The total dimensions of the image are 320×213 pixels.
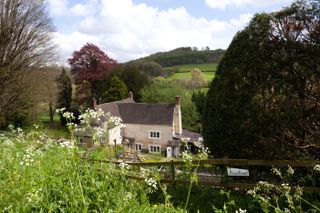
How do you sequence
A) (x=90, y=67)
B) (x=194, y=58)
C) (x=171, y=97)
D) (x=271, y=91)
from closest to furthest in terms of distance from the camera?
(x=271, y=91)
(x=171, y=97)
(x=90, y=67)
(x=194, y=58)

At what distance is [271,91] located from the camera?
325 inches

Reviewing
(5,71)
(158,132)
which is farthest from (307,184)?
(158,132)

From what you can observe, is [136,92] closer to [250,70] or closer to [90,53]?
[90,53]

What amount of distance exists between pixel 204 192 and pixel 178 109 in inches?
1341

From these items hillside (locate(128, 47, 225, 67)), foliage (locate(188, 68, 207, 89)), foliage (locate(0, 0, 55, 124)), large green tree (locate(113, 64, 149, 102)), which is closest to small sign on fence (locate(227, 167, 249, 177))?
foliage (locate(0, 0, 55, 124))

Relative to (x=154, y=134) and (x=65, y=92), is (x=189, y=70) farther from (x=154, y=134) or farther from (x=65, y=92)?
(x=154, y=134)

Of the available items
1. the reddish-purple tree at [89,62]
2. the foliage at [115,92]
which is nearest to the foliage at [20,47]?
the foliage at [115,92]

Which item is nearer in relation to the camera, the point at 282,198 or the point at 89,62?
the point at 282,198

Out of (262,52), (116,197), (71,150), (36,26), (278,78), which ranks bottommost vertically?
(116,197)

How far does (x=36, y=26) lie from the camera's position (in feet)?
95.5

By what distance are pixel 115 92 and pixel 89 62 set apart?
8.51m

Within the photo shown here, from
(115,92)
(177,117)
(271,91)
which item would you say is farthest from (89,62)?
(271,91)

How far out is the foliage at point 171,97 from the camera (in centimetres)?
4875

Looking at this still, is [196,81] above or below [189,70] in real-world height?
below
